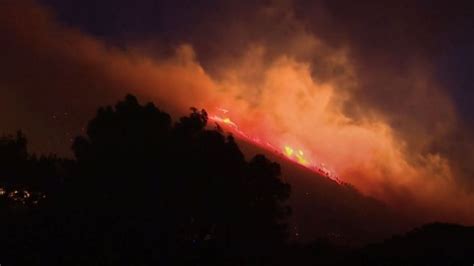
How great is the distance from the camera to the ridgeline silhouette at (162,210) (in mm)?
40875

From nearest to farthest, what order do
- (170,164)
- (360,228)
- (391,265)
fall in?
(391,265)
(170,164)
(360,228)

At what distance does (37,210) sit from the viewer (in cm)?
4722

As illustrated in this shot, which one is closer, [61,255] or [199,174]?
[61,255]

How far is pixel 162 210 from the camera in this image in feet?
146

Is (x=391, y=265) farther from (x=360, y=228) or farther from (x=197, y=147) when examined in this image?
(x=360, y=228)

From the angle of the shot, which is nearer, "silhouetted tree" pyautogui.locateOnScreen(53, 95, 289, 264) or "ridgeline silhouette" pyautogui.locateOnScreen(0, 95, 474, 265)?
"ridgeline silhouette" pyautogui.locateOnScreen(0, 95, 474, 265)

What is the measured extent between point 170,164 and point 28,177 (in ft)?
57.6

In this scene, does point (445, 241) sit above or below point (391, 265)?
above

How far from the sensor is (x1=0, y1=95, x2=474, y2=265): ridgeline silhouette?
40.9m

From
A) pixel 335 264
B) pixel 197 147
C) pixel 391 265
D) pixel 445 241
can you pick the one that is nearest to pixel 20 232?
pixel 197 147

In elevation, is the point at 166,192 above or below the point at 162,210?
above

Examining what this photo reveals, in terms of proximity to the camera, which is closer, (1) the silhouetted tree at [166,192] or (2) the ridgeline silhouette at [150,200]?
(2) the ridgeline silhouette at [150,200]

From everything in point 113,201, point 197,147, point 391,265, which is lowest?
point 113,201

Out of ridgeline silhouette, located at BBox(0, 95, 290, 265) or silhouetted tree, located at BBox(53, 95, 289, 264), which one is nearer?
ridgeline silhouette, located at BBox(0, 95, 290, 265)
